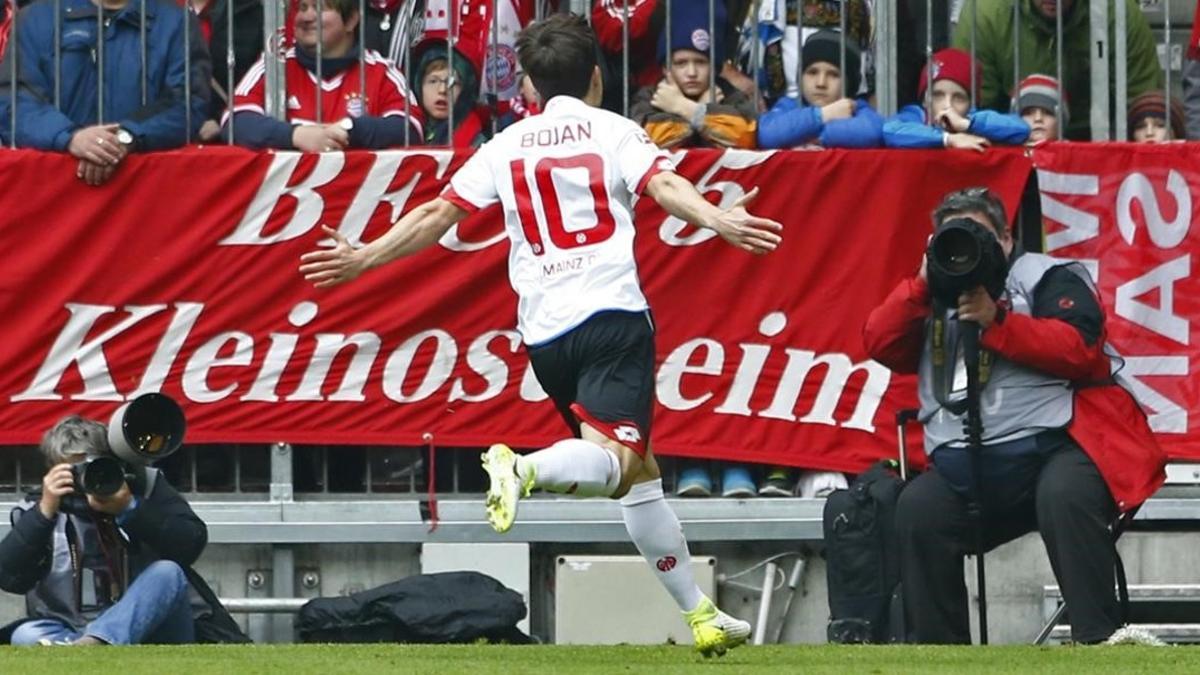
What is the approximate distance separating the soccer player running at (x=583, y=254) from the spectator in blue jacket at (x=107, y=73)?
2.76m

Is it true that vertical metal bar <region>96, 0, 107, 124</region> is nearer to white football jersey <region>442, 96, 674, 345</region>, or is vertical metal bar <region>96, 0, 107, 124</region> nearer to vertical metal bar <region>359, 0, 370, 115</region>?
vertical metal bar <region>359, 0, 370, 115</region>

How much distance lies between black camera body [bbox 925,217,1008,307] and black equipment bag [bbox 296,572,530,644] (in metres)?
2.20

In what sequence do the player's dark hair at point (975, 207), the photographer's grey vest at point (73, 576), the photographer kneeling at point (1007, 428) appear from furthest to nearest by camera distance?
the photographer's grey vest at point (73, 576) → the player's dark hair at point (975, 207) → the photographer kneeling at point (1007, 428)

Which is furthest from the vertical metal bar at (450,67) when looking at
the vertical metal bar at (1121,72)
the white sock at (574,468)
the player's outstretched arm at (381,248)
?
the white sock at (574,468)

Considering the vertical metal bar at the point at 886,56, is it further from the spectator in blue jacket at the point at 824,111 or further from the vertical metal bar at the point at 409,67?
the vertical metal bar at the point at 409,67

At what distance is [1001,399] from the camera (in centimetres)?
1064

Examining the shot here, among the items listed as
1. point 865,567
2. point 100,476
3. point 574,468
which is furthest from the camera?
point 865,567

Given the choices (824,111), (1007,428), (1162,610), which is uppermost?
(824,111)

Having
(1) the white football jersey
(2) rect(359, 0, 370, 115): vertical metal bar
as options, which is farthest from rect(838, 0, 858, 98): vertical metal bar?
(1) the white football jersey

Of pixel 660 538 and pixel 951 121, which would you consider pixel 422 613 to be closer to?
pixel 660 538

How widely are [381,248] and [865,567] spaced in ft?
8.50

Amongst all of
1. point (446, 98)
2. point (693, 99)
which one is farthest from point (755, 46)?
point (446, 98)

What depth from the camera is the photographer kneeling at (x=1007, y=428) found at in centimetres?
1032

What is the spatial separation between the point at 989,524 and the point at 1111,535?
48 cm
